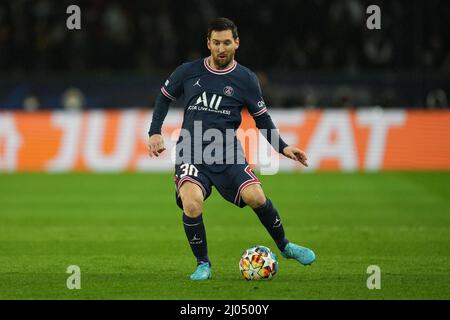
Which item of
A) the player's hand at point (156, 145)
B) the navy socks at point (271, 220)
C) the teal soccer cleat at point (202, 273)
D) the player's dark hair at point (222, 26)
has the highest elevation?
the player's dark hair at point (222, 26)

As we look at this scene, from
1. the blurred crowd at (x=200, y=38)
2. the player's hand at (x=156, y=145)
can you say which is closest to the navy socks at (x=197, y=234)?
the player's hand at (x=156, y=145)

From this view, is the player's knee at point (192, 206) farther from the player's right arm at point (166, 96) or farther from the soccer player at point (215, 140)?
the player's right arm at point (166, 96)

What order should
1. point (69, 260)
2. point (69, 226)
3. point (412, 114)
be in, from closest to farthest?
point (69, 260) → point (69, 226) → point (412, 114)

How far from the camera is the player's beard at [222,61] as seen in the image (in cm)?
859

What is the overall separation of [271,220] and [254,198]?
1.06ft

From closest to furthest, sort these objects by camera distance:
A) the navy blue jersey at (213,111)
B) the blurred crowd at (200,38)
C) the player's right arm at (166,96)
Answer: the navy blue jersey at (213,111), the player's right arm at (166,96), the blurred crowd at (200,38)

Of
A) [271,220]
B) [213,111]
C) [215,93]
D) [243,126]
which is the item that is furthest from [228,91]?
[243,126]

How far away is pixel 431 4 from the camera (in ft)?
76.0

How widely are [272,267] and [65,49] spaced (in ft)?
55.2

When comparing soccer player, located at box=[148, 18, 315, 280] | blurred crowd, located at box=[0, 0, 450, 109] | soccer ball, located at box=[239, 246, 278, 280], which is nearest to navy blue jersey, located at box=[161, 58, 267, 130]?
soccer player, located at box=[148, 18, 315, 280]

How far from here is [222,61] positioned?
8.61 metres

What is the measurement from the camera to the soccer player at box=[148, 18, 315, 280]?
8.52 m
